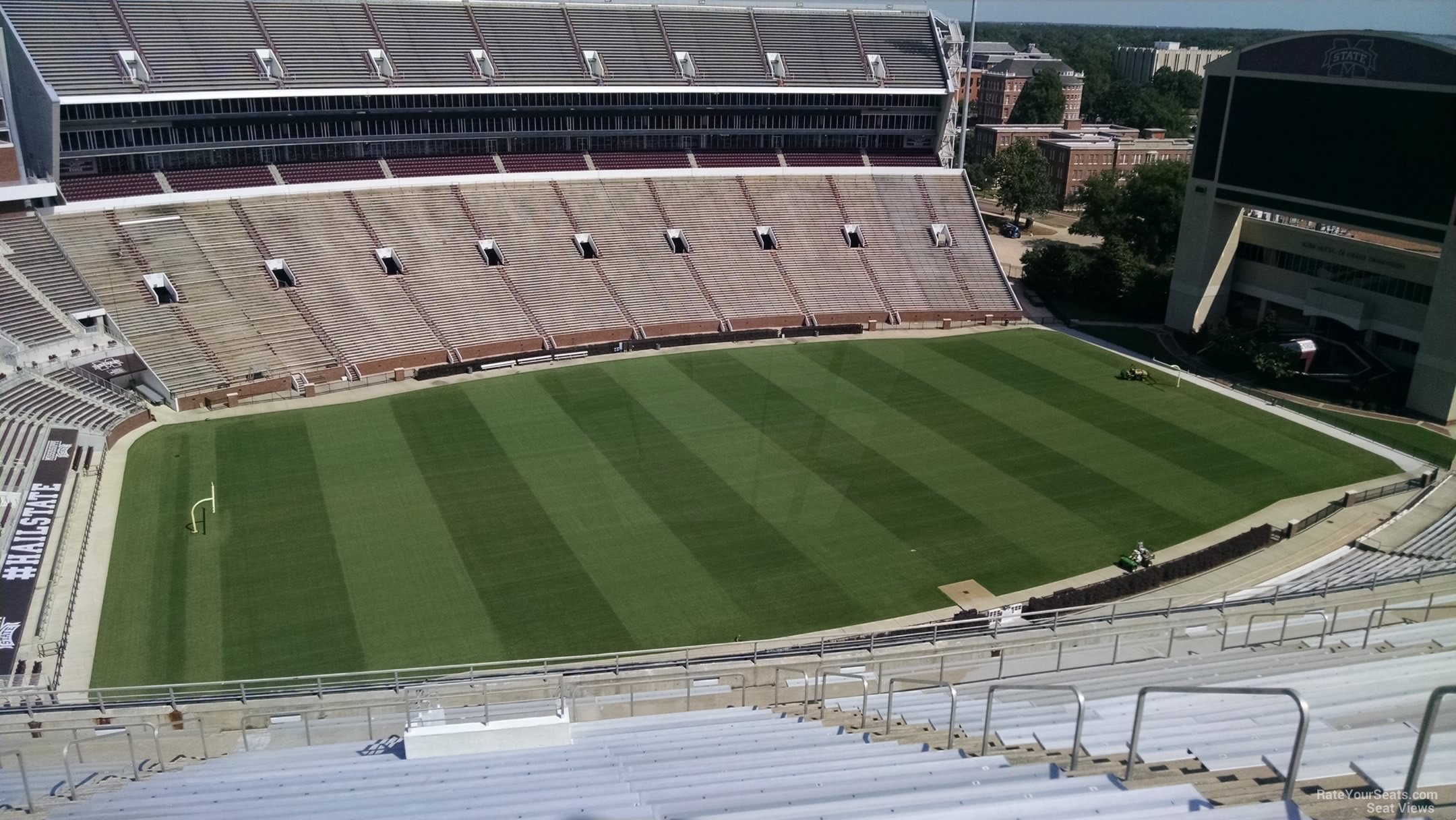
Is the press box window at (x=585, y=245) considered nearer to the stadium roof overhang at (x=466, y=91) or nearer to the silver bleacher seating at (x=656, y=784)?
the stadium roof overhang at (x=466, y=91)

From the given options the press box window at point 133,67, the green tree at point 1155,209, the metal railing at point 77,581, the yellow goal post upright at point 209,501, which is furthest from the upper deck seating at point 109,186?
the green tree at point 1155,209

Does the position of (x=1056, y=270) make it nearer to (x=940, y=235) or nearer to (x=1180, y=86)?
(x=940, y=235)

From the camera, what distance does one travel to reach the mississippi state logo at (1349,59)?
36375 mm

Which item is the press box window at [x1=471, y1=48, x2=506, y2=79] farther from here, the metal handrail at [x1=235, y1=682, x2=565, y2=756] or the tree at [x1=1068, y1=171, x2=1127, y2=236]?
the tree at [x1=1068, y1=171, x2=1127, y2=236]

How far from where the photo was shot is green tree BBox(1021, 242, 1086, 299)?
51.6 metres

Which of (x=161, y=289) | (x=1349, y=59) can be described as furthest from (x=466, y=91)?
(x=1349, y=59)

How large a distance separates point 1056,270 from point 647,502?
3140 cm

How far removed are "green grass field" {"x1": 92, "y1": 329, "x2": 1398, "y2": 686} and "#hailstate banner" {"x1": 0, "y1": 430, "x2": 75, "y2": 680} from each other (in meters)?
1.55

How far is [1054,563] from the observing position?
25.6 m

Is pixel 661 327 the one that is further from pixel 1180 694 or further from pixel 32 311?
pixel 1180 694

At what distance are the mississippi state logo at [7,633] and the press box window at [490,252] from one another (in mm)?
24520

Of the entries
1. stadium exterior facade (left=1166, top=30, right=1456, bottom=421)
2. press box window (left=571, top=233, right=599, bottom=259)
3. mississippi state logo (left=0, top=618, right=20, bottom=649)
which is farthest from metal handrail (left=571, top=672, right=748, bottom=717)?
stadium exterior facade (left=1166, top=30, right=1456, bottom=421)

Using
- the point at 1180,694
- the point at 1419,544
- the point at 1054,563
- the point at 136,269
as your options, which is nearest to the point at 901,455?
the point at 1054,563

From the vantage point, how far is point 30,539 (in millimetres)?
24500
